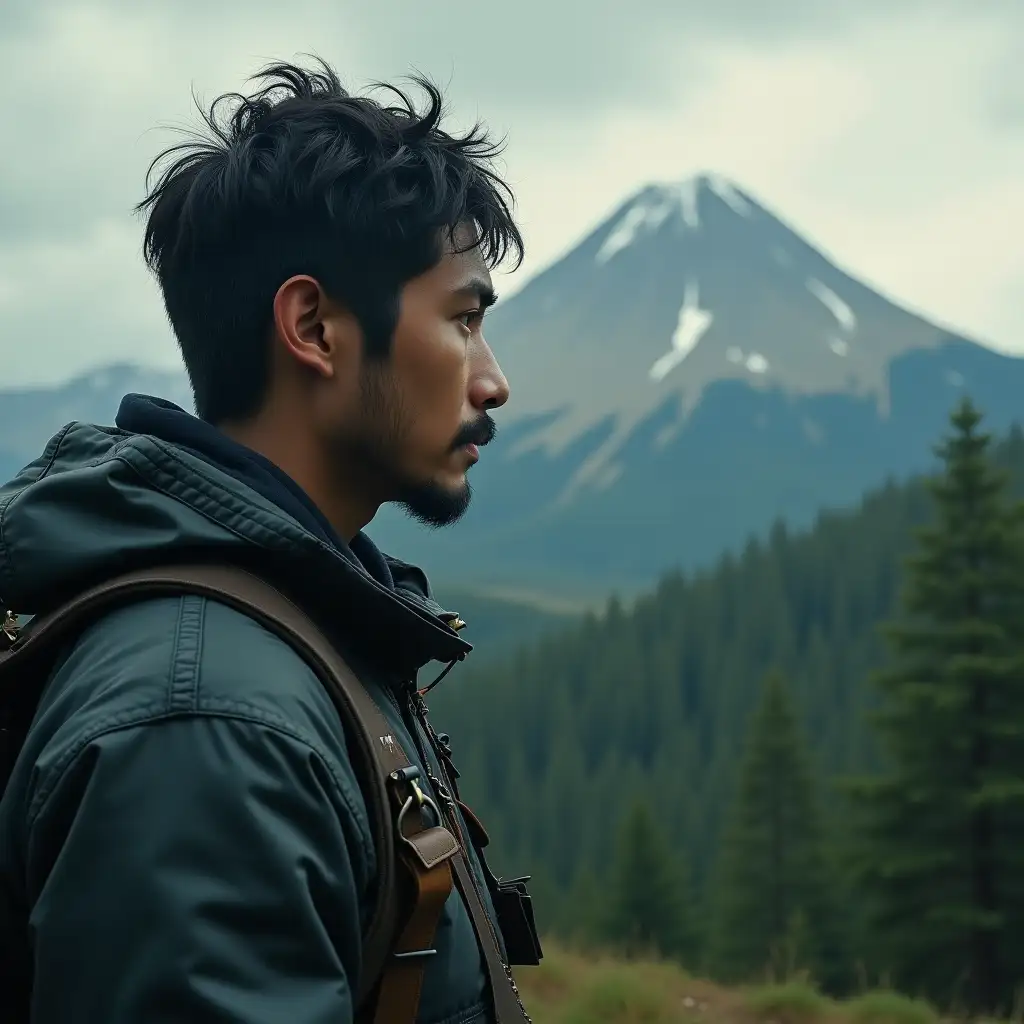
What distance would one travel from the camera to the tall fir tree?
23.5 metres

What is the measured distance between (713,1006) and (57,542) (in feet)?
20.9

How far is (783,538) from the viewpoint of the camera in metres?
101

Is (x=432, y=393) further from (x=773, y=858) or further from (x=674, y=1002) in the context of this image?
(x=773, y=858)

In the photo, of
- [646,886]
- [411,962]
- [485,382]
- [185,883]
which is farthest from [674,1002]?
[646,886]

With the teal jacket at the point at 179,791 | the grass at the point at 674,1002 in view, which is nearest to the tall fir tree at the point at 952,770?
the grass at the point at 674,1002

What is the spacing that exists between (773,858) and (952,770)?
18.9 metres

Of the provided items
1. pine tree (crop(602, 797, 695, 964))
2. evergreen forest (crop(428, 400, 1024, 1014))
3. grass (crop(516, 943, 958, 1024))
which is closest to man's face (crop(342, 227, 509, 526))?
grass (crop(516, 943, 958, 1024))

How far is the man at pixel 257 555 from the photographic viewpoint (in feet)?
4.51

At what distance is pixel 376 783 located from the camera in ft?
5.26

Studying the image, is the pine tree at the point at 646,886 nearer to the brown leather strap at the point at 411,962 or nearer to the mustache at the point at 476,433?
the mustache at the point at 476,433

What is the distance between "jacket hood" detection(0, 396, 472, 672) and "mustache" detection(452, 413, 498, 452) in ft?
1.26

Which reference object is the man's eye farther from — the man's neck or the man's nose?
the man's neck

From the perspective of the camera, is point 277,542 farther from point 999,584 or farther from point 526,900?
point 999,584

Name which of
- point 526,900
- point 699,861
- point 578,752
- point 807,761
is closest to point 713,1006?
point 526,900
